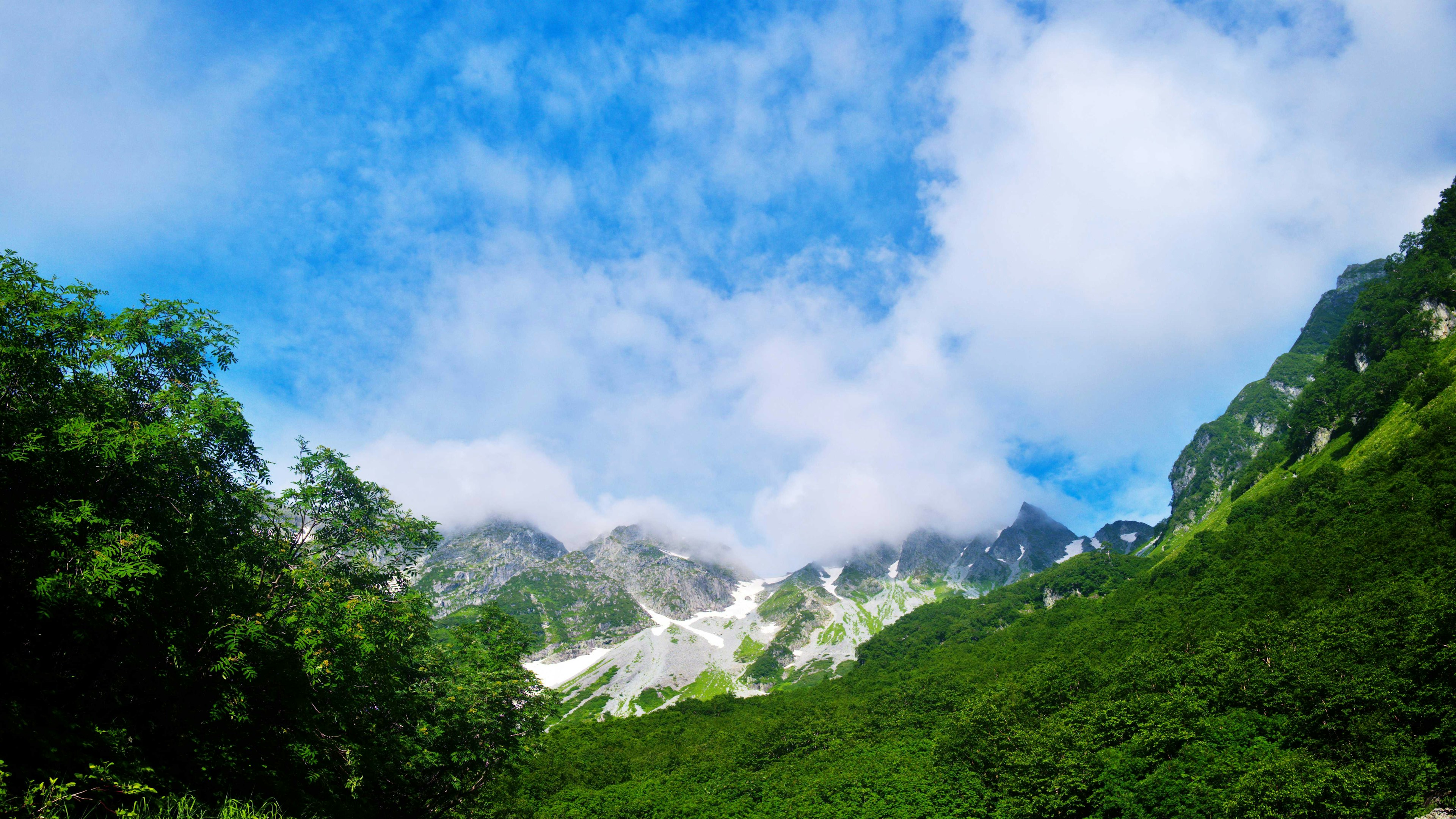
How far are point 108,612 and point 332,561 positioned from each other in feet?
26.7

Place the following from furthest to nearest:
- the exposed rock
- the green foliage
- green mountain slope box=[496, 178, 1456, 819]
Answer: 1. the exposed rock
2. green mountain slope box=[496, 178, 1456, 819]
3. the green foliage

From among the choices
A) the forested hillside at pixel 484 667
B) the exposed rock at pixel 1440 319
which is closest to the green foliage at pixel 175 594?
the forested hillside at pixel 484 667

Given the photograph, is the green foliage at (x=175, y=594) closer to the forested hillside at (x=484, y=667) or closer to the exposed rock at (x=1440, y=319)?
the forested hillside at (x=484, y=667)

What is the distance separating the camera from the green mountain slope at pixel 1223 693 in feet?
155

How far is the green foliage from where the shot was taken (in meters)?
15.4

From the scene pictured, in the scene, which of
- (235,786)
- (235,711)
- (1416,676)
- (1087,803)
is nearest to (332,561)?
(235,711)

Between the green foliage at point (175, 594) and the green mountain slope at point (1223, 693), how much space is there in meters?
17.3

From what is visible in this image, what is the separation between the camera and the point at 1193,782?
156ft

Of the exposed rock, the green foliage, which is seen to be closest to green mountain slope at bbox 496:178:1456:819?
the exposed rock

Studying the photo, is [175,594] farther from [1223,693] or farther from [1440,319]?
[1440,319]

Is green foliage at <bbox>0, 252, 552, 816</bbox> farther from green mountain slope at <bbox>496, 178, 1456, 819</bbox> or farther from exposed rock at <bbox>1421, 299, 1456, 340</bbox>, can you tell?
exposed rock at <bbox>1421, 299, 1456, 340</bbox>

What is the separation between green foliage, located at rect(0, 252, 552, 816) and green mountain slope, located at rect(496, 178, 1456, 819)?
17265 mm

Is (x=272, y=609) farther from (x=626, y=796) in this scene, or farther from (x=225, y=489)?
(x=626, y=796)

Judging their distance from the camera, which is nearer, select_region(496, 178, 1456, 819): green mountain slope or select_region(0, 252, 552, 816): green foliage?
select_region(0, 252, 552, 816): green foliage
